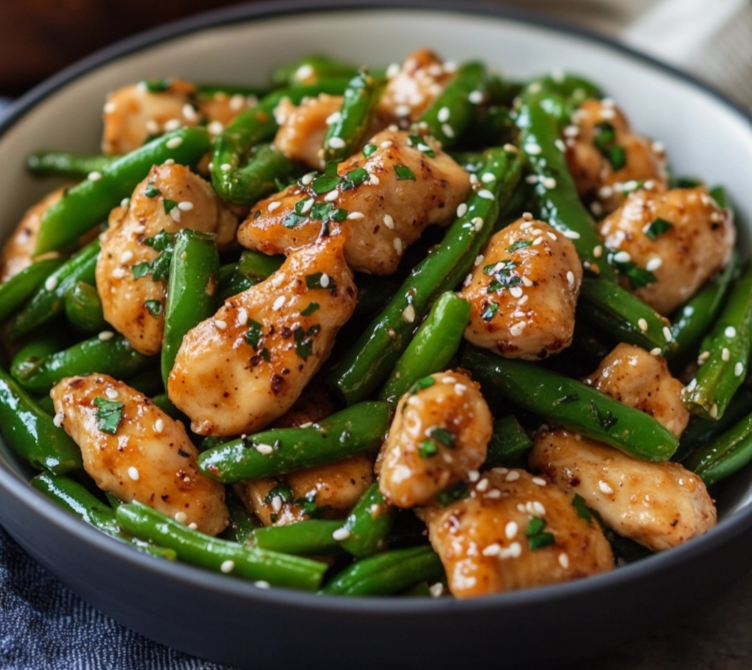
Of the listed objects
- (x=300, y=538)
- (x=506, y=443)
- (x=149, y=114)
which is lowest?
(x=149, y=114)

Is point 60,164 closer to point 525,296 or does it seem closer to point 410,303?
point 410,303

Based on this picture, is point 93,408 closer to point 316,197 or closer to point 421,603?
point 316,197

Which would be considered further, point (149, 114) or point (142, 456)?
point (149, 114)

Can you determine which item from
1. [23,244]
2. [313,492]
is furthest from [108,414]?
[23,244]

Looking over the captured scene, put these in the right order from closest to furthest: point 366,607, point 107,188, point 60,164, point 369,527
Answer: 1. point 366,607
2. point 369,527
3. point 107,188
4. point 60,164

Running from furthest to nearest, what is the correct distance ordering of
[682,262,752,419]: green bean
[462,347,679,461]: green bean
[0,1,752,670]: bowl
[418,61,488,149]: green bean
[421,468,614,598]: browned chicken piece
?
[418,61,488,149]: green bean
[682,262,752,419]: green bean
[462,347,679,461]: green bean
[421,468,614,598]: browned chicken piece
[0,1,752,670]: bowl

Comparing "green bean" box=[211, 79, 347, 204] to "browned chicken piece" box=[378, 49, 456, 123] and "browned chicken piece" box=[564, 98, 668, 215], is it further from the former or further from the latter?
"browned chicken piece" box=[564, 98, 668, 215]

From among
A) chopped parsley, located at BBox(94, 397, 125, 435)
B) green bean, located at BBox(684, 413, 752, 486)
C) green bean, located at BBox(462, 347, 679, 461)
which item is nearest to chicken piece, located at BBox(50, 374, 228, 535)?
chopped parsley, located at BBox(94, 397, 125, 435)
